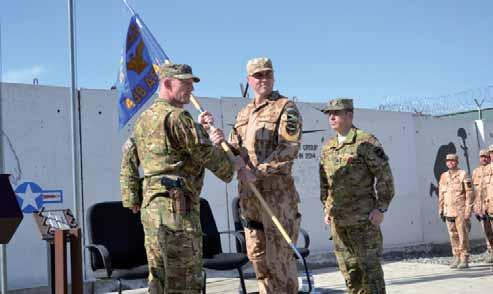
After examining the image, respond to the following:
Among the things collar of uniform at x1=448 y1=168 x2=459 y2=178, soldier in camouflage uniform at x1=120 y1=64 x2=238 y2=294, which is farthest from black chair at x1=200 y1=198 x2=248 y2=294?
collar of uniform at x1=448 y1=168 x2=459 y2=178

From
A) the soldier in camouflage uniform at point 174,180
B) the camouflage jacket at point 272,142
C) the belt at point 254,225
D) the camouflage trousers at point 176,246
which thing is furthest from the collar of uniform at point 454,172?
the camouflage trousers at point 176,246

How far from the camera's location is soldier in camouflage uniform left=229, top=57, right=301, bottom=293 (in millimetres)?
4051

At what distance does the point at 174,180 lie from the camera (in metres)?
3.52

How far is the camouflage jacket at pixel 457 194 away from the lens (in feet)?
31.4

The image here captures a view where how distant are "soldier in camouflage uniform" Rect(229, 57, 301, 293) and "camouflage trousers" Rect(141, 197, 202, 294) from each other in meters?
0.67

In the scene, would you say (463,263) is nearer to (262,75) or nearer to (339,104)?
(339,104)

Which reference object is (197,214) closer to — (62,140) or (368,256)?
(368,256)

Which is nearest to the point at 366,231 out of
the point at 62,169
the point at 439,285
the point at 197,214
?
the point at 197,214

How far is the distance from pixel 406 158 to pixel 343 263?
306 inches

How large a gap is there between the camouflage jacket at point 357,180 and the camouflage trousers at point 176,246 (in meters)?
1.50

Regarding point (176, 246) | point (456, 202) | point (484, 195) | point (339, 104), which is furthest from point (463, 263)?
point (176, 246)

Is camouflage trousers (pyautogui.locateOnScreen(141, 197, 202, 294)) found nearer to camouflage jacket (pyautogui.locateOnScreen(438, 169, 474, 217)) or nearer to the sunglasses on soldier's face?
the sunglasses on soldier's face

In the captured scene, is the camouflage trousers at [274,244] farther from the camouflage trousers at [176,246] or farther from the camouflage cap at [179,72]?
the camouflage cap at [179,72]

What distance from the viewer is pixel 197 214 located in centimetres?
362
